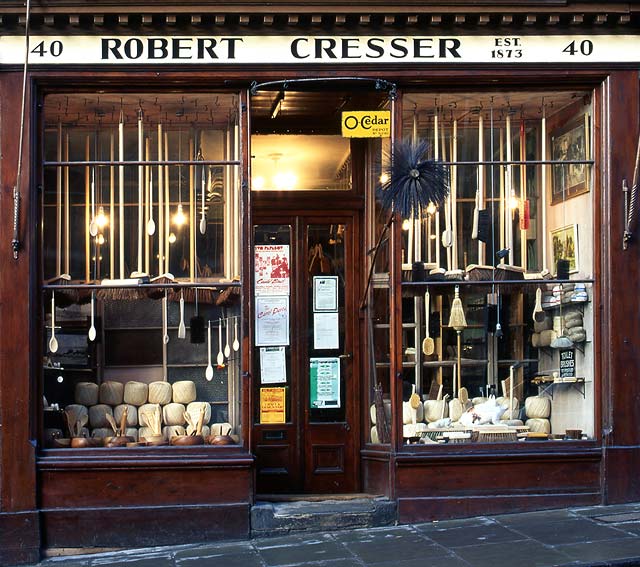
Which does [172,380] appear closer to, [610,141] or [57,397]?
[57,397]

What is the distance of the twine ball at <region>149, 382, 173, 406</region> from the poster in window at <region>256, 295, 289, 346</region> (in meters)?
1.21

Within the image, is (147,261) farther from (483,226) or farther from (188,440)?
(483,226)

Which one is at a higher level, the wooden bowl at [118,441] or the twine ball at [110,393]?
the twine ball at [110,393]

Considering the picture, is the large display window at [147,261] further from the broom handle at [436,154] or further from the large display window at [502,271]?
the broom handle at [436,154]

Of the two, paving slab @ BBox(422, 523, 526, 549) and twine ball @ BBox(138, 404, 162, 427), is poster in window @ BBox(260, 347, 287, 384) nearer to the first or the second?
twine ball @ BBox(138, 404, 162, 427)

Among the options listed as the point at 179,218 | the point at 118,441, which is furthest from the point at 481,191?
→ the point at 118,441

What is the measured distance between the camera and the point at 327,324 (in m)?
11.6

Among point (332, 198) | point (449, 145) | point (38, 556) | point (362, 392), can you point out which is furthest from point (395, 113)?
point (38, 556)

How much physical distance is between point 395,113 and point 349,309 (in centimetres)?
223

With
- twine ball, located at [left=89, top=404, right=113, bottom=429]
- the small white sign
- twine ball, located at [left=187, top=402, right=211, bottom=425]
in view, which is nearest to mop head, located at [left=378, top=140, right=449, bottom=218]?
the small white sign

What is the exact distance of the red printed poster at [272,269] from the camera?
451 inches

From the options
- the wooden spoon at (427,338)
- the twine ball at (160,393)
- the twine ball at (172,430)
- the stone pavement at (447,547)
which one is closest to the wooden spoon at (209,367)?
the twine ball at (160,393)

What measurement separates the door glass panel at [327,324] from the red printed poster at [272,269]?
0.27 metres

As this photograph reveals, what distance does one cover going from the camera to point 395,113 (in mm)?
10625
